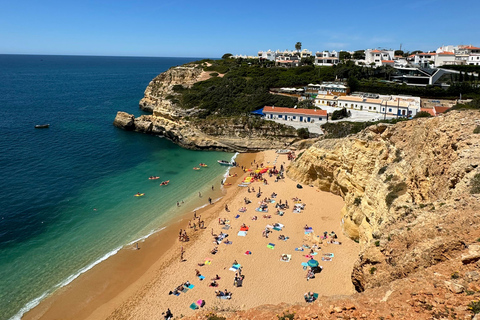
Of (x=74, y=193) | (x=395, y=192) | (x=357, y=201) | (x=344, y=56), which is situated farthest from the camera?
(x=344, y=56)

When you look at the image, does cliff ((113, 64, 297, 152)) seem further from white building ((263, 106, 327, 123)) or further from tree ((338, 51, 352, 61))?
tree ((338, 51, 352, 61))

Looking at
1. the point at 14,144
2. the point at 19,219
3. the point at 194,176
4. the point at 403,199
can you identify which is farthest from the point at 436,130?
the point at 14,144

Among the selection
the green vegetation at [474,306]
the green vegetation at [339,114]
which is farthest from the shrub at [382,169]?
the green vegetation at [339,114]

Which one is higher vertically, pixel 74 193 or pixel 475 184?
pixel 475 184

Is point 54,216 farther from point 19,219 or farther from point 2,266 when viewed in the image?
point 2,266

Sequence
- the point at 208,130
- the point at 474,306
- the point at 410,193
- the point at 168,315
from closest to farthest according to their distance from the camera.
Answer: the point at 474,306
the point at 410,193
the point at 168,315
the point at 208,130

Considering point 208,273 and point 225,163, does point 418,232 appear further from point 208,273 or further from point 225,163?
point 225,163

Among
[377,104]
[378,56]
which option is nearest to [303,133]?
[377,104]

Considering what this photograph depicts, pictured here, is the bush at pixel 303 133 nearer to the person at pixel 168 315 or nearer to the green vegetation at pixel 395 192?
the green vegetation at pixel 395 192

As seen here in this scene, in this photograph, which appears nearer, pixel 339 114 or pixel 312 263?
pixel 312 263
